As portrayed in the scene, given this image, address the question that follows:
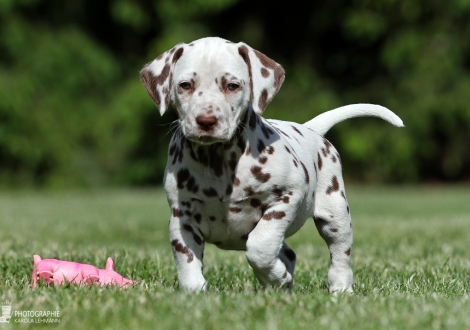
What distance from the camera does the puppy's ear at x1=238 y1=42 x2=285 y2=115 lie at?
4.32m

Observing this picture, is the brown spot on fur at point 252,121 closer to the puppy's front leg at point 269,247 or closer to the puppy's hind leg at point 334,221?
the puppy's front leg at point 269,247

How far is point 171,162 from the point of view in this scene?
4391mm

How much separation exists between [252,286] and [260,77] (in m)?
1.46

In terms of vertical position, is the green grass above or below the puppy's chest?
below

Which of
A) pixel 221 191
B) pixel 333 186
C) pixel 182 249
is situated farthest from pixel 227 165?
pixel 333 186

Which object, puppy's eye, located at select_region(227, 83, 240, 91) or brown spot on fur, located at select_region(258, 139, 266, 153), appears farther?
brown spot on fur, located at select_region(258, 139, 266, 153)

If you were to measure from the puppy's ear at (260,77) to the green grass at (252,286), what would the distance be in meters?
1.10

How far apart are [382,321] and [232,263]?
10.1 feet

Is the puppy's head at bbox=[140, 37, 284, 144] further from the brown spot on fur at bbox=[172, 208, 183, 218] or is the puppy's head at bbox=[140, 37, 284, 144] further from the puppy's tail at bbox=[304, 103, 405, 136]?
the puppy's tail at bbox=[304, 103, 405, 136]

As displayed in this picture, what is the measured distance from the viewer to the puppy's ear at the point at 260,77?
14.2ft

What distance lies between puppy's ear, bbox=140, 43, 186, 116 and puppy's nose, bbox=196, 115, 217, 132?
0.43m

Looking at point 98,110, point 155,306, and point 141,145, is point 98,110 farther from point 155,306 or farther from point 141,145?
point 155,306

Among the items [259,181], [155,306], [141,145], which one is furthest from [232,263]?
[141,145]

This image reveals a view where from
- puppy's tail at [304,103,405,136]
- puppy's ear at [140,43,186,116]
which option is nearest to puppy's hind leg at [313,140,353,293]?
puppy's tail at [304,103,405,136]
